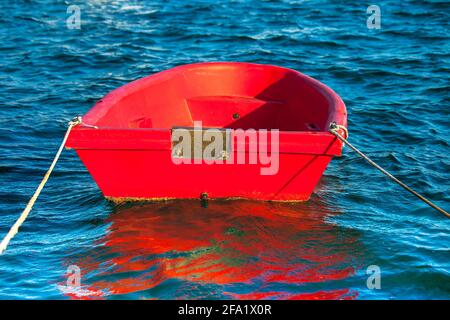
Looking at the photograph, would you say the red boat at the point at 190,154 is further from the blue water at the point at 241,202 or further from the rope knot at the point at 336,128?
the blue water at the point at 241,202

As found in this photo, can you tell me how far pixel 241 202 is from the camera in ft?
20.2

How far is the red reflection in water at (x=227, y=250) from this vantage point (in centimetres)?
494

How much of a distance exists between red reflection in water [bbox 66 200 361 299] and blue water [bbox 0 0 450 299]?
0.05 ft

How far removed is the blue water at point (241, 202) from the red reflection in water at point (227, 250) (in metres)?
0.01

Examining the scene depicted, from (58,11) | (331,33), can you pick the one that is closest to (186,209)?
(331,33)

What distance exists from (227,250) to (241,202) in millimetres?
794
